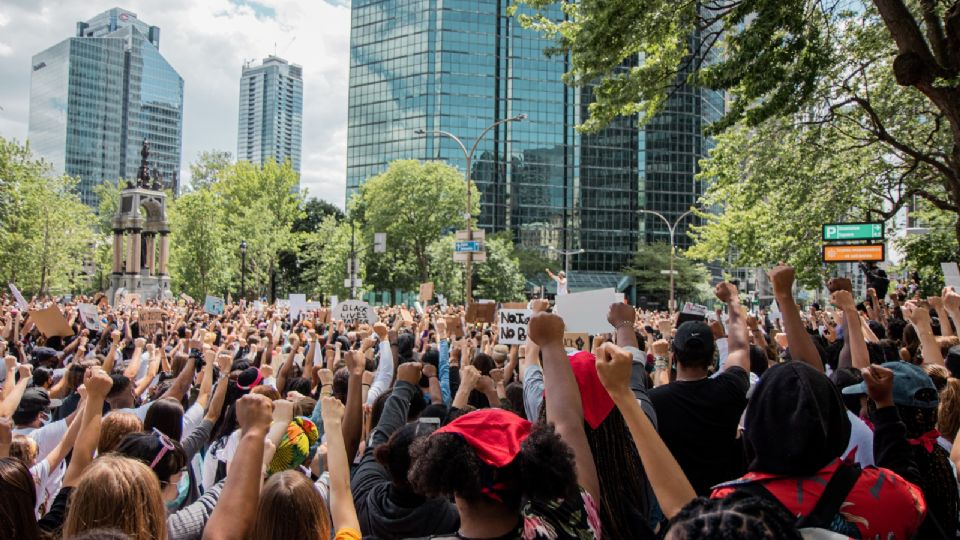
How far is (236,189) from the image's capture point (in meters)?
66.0

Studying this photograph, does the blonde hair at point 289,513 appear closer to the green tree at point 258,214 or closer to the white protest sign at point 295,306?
the white protest sign at point 295,306

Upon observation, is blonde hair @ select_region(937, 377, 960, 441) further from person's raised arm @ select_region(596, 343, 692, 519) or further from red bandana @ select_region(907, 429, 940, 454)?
person's raised arm @ select_region(596, 343, 692, 519)

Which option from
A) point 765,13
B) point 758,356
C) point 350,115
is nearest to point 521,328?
point 758,356

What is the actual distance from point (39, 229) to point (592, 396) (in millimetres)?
55955

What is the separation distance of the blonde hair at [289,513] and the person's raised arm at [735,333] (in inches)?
99.7

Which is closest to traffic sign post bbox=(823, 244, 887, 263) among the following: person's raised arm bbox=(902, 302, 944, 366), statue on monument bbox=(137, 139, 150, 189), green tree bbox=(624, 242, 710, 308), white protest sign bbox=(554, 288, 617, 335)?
person's raised arm bbox=(902, 302, 944, 366)

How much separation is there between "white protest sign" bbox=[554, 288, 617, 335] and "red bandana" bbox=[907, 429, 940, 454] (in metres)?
3.30

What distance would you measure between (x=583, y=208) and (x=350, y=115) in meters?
36.2

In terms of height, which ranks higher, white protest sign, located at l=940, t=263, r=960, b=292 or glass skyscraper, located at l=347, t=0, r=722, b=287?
glass skyscraper, located at l=347, t=0, r=722, b=287

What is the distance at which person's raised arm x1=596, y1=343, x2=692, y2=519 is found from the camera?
2471 mm

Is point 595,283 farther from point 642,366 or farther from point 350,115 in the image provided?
point 642,366

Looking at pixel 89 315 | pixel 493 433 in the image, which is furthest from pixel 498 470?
pixel 89 315

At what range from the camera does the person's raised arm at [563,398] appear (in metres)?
2.81

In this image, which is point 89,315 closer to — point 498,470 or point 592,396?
point 592,396
